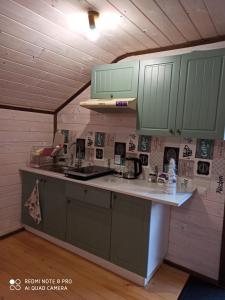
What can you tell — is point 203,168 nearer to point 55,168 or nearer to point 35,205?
point 55,168

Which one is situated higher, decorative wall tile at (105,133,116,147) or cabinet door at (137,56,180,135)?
cabinet door at (137,56,180,135)

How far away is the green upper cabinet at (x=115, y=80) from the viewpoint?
7.03 ft

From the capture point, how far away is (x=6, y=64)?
2.03 meters

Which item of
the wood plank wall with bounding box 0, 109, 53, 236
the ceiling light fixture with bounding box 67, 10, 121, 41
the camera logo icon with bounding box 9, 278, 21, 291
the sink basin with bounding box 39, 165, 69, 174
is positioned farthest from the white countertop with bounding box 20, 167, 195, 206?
the ceiling light fixture with bounding box 67, 10, 121, 41

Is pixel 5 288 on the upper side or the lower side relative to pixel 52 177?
lower

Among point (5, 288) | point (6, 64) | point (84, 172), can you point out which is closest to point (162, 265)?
point (84, 172)

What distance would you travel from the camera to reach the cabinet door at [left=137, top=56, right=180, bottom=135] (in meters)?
1.96

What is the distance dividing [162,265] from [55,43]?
243 cm

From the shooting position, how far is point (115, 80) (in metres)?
2.25

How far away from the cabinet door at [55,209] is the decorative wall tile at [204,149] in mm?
1443

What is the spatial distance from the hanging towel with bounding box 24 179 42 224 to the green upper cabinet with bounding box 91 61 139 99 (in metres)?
1.33

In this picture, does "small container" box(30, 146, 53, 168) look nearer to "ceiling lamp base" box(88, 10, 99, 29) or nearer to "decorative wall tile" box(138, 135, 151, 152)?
"decorative wall tile" box(138, 135, 151, 152)

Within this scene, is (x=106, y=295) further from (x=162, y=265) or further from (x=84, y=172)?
(x=84, y=172)

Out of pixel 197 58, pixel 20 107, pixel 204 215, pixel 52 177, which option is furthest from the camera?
pixel 20 107
